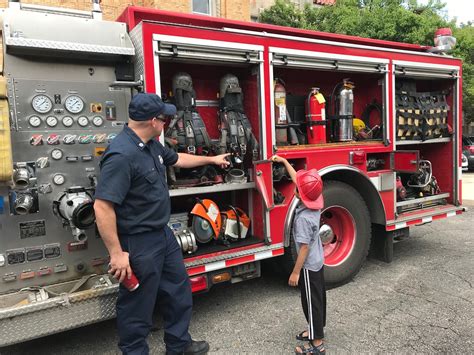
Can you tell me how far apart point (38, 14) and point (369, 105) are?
151 inches

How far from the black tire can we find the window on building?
Answer: 853cm

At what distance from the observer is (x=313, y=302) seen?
305cm

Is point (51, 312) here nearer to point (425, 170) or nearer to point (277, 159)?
point (277, 159)

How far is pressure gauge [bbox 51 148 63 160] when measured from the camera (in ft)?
9.92

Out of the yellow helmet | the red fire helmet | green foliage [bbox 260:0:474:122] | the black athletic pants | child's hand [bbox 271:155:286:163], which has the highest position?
green foliage [bbox 260:0:474:122]

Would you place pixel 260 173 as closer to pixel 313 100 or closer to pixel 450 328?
pixel 313 100

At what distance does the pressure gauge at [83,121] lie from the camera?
3.12 m

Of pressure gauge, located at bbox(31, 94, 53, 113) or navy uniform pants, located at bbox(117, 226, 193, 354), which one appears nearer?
navy uniform pants, located at bbox(117, 226, 193, 354)

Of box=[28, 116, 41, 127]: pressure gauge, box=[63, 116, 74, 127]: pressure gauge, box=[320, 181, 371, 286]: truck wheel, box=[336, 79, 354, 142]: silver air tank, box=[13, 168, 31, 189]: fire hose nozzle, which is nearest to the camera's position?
box=[13, 168, 31, 189]: fire hose nozzle

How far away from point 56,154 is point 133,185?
0.82 metres

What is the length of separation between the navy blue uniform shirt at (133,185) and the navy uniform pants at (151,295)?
0.34ft

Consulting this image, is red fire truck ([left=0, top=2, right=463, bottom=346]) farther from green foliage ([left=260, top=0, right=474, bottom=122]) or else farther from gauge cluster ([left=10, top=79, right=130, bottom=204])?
green foliage ([left=260, top=0, right=474, bottom=122])

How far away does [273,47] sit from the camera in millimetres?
3834

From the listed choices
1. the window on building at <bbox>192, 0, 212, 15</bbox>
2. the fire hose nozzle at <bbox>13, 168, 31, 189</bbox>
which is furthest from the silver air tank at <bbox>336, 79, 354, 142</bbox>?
the window on building at <bbox>192, 0, 212, 15</bbox>
